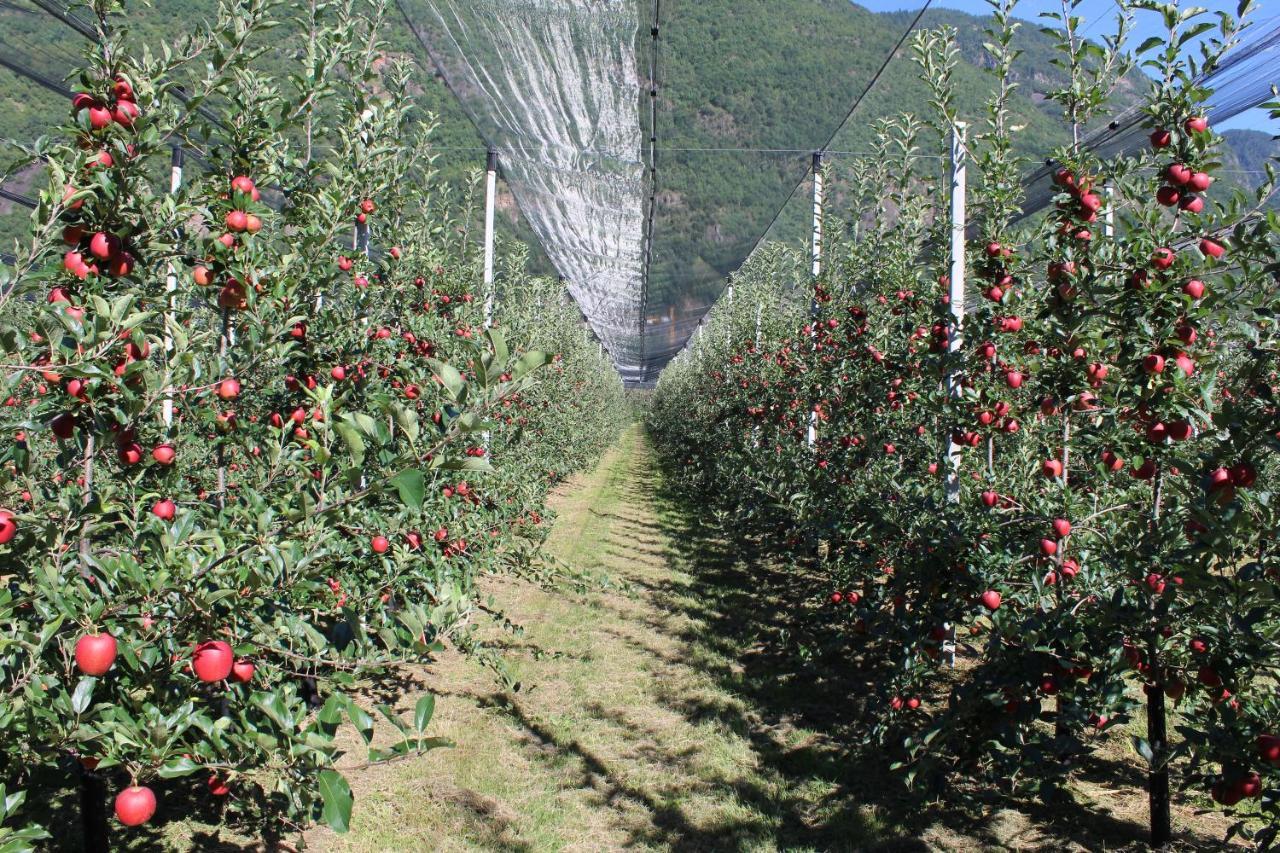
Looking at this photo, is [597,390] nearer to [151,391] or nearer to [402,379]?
[402,379]

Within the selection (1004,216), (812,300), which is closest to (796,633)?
(812,300)

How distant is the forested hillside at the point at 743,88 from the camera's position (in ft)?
18.6

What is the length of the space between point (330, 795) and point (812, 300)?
6.05 meters

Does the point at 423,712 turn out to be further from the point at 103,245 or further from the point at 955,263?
the point at 955,263

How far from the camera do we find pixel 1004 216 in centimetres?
356

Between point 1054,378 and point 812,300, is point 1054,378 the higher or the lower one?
the lower one

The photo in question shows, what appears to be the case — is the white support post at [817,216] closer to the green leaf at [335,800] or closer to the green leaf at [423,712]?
the green leaf at [423,712]

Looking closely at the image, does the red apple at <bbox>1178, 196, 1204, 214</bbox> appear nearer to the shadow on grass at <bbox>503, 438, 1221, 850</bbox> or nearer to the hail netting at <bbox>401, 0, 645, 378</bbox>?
the shadow on grass at <bbox>503, 438, 1221, 850</bbox>

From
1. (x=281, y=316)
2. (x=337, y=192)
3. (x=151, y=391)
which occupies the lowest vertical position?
(x=151, y=391)

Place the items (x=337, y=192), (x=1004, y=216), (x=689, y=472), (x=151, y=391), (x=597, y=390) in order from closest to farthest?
(x=151, y=391)
(x=337, y=192)
(x=1004, y=216)
(x=689, y=472)
(x=597, y=390)

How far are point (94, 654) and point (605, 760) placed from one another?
113 inches

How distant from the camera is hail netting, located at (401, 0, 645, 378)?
6371mm

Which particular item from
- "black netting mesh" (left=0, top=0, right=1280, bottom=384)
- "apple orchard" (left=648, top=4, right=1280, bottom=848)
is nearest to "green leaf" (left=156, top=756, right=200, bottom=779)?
"apple orchard" (left=648, top=4, right=1280, bottom=848)

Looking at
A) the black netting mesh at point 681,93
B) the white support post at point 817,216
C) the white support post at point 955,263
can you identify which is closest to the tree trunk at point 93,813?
the white support post at point 955,263
